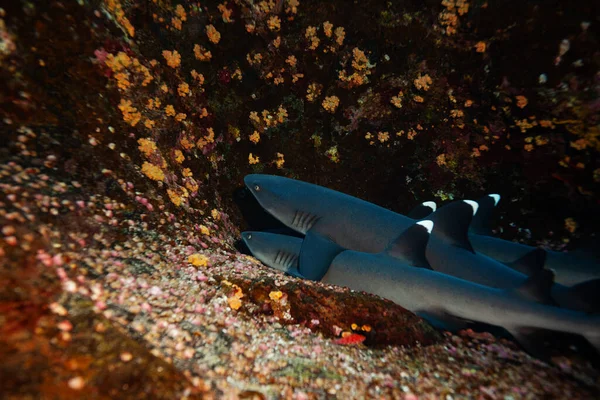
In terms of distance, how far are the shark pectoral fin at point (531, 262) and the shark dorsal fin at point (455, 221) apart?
44cm

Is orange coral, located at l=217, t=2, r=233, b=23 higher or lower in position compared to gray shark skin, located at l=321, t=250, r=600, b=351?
higher

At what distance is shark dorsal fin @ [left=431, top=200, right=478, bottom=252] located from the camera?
263 cm

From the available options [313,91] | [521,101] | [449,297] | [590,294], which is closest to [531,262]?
[590,294]

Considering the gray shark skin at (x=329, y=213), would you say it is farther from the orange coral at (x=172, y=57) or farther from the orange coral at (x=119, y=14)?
the orange coral at (x=119, y=14)

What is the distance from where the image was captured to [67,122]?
184 cm

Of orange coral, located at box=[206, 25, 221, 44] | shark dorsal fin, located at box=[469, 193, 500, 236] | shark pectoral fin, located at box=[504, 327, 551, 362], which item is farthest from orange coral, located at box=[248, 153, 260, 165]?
shark pectoral fin, located at box=[504, 327, 551, 362]

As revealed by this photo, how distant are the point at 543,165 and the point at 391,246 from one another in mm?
1661

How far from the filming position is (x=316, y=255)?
8.91 feet

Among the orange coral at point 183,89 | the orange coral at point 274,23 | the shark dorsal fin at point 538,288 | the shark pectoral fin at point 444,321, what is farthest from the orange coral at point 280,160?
the shark dorsal fin at point 538,288

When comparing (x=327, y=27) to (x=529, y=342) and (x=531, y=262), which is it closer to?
(x=531, y=262)

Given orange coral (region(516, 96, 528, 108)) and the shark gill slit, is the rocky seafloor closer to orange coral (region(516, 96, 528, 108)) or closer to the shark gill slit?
orange coral (region(516, 96, 528, 108))

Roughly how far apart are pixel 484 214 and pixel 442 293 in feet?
4.42

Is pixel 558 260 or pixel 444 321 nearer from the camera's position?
pixel 444 321

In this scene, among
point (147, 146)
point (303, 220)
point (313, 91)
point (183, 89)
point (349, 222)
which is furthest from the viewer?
point (303, 220)
